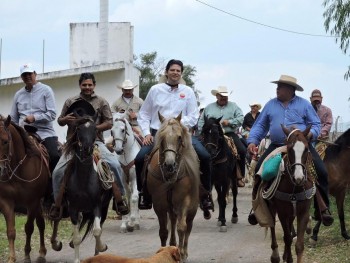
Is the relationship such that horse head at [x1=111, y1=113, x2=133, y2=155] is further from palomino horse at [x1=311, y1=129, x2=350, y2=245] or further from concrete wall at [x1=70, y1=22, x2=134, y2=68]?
concrete wall at [x1=70, y1=22, x2=134, y2=68]

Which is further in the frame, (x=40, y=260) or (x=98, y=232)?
(x=40, y=260)

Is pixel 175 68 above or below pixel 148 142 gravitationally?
above

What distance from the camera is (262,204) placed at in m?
11.3

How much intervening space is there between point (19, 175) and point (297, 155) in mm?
4105

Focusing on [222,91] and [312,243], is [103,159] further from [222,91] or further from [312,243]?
[222,91]

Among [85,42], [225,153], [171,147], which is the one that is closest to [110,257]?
[171,147]

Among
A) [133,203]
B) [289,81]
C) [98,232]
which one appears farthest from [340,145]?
[98,232]

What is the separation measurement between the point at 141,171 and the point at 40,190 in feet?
5.23

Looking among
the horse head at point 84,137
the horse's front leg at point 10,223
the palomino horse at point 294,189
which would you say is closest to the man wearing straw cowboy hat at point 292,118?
the palomino horse at point 294,189

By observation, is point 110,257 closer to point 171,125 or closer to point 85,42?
point 171,125

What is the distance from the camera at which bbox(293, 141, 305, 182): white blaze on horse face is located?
10.1m

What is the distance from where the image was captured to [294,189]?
10.6 metres

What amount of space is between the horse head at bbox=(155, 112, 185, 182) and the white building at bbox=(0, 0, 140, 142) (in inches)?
693

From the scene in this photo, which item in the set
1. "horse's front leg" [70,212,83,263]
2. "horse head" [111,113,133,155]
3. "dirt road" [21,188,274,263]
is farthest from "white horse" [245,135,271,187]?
"horse's front leg" [70,212,83,263]
